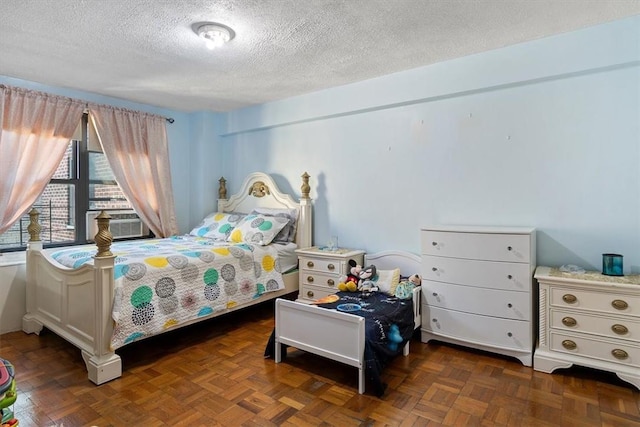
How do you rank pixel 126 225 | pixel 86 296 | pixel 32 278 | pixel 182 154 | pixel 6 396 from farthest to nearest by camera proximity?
pixel 182 154 → pixel 126 225 → pixel 32 278 → pixel 86 296 → pixel 6 396

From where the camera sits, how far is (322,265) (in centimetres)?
345

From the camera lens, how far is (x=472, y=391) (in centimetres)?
217

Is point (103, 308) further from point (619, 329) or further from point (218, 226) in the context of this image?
point (619, 329)

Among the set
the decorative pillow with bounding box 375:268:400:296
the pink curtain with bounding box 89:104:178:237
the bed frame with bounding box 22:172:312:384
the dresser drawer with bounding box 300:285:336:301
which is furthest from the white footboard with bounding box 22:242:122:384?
the decorative pillow with bounding box 375:268:400:296

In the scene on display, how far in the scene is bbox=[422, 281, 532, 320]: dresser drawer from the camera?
97.9 inches

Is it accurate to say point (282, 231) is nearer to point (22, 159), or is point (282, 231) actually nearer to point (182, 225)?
point (182, 225)

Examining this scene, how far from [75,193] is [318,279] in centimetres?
263

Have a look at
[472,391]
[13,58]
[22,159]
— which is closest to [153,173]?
[22,159]

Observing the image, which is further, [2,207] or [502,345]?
[2,207]

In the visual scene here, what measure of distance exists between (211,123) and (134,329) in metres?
2.93

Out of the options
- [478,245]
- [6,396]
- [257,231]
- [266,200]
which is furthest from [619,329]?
[266,200]

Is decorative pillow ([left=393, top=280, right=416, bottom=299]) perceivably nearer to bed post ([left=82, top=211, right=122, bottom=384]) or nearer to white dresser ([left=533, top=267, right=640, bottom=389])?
white dresser ([left=533, top=267, right=640, bottom=389])

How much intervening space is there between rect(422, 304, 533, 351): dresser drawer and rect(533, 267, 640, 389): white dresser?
0.39 feet

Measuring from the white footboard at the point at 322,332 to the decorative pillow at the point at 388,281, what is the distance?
74 centimetres
